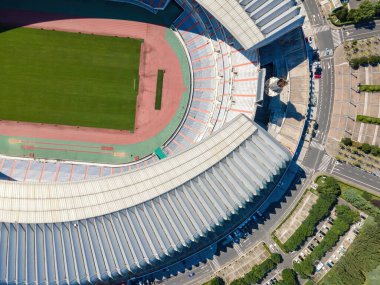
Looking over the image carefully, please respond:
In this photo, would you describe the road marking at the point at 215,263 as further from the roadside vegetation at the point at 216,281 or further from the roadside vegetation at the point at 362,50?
the roadside vegetation at the point at 362,50

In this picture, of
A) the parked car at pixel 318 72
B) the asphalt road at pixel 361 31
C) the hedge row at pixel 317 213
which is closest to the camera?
the hedge row at pixel 317 213

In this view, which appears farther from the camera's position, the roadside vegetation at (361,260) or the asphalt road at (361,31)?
the asphalt road at (361,31)

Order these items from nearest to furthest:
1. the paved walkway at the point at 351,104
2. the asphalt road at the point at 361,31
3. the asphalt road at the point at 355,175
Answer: the paved walkway at the point at 351,104
the asphalt road at the point at 355,175
the asphalt road at the point at 361,31

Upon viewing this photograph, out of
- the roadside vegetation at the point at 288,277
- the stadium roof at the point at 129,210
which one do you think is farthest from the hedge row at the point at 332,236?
the stadium roof at the point at 129,210

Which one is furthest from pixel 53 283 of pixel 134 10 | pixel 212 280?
pixel 134 10

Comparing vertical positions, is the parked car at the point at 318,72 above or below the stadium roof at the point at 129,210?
above

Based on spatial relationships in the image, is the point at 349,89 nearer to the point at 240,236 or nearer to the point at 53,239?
the point at 240,236
